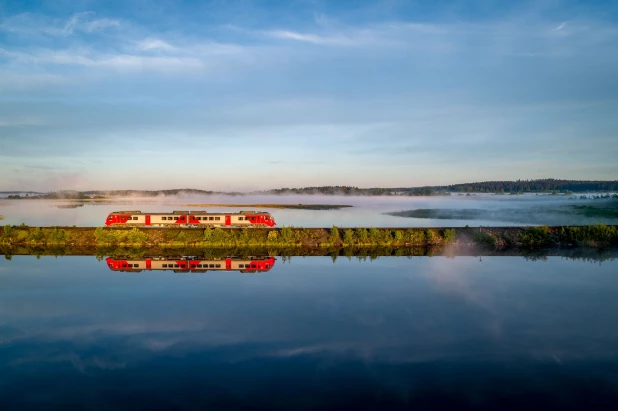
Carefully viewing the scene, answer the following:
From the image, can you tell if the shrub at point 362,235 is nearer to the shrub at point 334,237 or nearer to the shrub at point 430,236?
the shrub at point 334,237

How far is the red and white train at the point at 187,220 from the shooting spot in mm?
55438

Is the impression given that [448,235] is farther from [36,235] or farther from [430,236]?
[36,235]

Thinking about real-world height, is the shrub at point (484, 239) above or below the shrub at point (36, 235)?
below

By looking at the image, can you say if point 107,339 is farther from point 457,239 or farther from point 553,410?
point 457,239

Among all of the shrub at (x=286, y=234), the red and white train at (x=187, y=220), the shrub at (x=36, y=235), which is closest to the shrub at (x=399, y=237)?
the shrub at (x=286, y=234)

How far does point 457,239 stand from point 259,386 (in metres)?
43.8

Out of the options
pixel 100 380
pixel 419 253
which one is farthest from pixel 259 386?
pixel 419 253

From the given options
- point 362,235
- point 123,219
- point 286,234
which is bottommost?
point 362,235

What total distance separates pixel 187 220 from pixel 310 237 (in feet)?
48.0

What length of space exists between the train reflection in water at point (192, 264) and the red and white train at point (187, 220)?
11.0m

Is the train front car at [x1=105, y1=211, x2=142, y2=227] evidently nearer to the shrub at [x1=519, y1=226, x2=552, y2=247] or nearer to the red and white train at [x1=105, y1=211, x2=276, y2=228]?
the red and white train at [x1=105, y1=211, x2=276, y2=228]

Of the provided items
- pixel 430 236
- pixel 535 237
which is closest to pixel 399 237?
pixel 430 236

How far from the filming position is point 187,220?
56.0m

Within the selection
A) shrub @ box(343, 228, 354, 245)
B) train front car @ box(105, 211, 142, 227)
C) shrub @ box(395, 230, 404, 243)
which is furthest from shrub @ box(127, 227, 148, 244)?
shrub @ box(395, 230, 404, 243)
